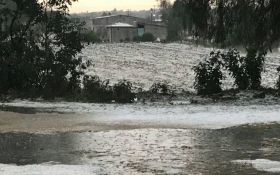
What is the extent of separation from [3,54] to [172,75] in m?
15.9

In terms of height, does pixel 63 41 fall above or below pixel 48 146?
above

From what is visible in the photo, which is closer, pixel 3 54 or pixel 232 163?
pixel 232 163

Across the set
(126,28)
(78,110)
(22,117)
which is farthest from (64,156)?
(126,28)

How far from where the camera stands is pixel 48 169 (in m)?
7.22

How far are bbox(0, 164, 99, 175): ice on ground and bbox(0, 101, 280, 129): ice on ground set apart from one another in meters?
4.42

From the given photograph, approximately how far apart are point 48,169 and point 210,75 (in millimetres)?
11558

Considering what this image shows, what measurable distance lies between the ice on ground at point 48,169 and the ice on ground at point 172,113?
14.5 ft

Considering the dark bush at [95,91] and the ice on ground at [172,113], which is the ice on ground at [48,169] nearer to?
the ice on ground at [172,113]

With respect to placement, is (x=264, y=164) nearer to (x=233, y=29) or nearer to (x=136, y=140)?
(x=136, y=140)

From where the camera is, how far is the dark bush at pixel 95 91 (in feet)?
52.5

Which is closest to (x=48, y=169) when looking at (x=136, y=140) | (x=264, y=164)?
(x=136, y=140)

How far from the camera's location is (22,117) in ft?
40.3

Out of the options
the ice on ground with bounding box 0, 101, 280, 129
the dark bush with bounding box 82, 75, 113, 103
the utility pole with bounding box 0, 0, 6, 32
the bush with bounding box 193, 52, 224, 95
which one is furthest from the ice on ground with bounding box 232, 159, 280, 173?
the utility pole with bounding box 0, 0, 6, 32

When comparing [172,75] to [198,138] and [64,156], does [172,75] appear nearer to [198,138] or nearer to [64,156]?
[198,138]
